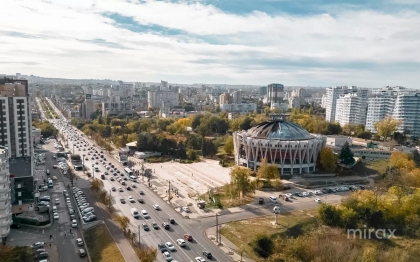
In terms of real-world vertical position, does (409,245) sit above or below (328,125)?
below

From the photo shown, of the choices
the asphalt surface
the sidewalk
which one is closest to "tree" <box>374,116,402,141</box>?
the sidewalk

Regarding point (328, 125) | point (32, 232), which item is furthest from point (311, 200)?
point (328, 125)

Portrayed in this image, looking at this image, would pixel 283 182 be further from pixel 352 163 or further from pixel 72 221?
pixel 72 221

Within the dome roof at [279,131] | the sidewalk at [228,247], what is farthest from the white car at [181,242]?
the dome roof at [279,131]

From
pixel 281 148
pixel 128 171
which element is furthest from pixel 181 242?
pixel 281 148

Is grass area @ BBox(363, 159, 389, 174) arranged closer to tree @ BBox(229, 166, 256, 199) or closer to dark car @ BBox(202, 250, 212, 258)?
tree @ BBox(229, 166, 256, 199)

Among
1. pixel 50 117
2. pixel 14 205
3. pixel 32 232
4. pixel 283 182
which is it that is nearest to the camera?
pixel 32 232
